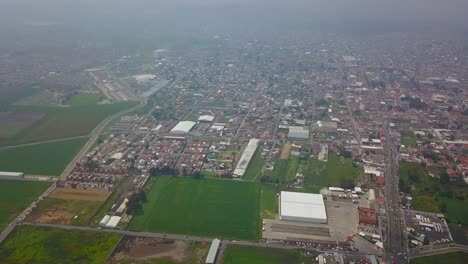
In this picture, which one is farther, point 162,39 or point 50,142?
point 162,39

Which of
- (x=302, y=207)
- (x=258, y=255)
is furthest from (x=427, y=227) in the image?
(x=258, y=255)

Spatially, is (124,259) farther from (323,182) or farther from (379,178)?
(379,178)

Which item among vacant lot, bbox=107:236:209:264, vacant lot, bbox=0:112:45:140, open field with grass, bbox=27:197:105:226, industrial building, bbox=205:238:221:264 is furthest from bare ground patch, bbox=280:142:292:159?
vacant lot, bbox=0:112:45:140

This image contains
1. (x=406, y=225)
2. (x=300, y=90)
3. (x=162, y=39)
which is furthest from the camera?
(x=162, y=39)

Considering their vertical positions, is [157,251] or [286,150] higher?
[286,150]

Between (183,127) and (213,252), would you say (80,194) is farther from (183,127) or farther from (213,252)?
(183,127)

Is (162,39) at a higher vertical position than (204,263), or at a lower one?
higher

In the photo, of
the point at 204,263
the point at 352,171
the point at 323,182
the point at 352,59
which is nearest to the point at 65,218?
the point at 204,263
